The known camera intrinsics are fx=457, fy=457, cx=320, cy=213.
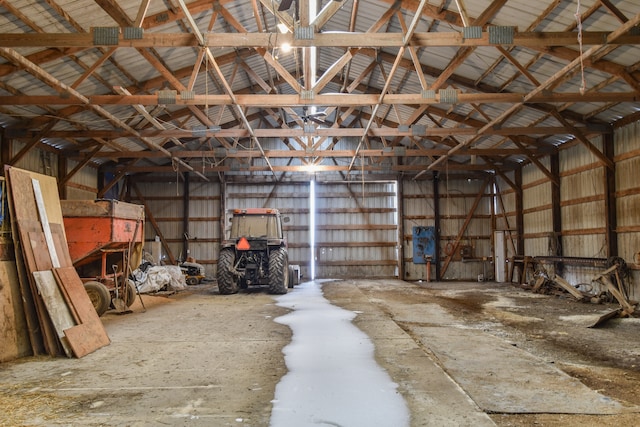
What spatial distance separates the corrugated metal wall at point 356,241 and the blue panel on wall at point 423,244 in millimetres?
803

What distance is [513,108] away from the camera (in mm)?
10391

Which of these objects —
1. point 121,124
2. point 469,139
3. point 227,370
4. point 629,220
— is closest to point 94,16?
point 121,124

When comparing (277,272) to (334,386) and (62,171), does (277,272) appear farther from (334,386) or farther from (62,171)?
(334,386)

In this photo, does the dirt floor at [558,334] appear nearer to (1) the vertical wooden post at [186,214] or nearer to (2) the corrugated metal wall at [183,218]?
(2) the corrugated metal wall at [183,218]

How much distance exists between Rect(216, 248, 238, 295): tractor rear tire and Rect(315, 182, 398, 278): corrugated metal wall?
22.9 feet

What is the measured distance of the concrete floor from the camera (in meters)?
3.53

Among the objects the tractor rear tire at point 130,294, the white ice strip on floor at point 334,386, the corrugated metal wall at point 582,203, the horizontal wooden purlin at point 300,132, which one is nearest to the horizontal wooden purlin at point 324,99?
the horizontal wooden purlin at point 300,132

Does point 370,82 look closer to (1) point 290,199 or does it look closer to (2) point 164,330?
(1) point 290,199

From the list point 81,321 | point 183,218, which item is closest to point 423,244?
point 183,218

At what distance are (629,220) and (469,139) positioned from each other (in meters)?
4.53

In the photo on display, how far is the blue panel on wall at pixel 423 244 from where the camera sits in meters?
19.1

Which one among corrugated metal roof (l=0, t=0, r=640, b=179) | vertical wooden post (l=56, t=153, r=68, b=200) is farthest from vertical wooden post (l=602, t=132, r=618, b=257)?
vertical wooden post (l=56, t=153, r=68, b=200)

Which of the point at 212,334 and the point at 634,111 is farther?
the point at 634,111

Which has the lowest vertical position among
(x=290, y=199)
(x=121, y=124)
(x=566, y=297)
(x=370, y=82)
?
(x=566, y=297)
